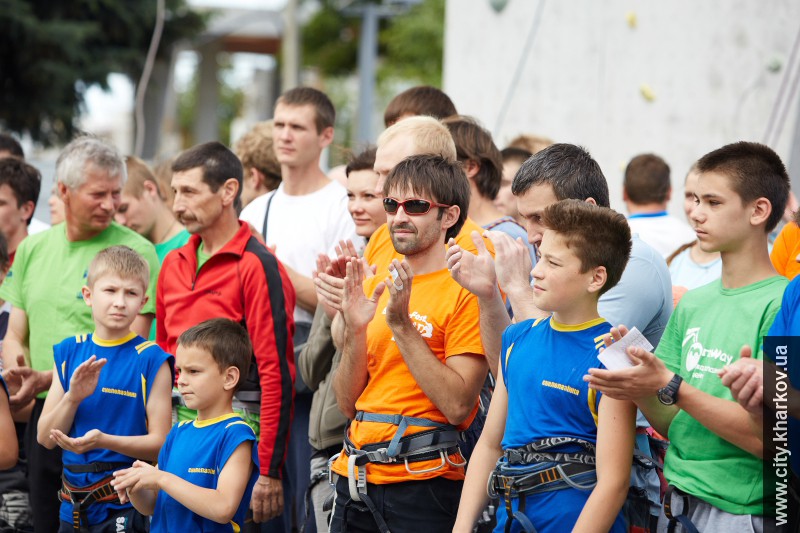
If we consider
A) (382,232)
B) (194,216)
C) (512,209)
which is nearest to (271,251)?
(194,216)

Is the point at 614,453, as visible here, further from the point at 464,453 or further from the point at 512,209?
the point at 512,209

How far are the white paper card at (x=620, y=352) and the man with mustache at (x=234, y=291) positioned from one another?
1.92 m

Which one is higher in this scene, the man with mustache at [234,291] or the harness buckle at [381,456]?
the man with mustache at [234,291]

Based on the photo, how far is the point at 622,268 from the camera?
3309 millimetres

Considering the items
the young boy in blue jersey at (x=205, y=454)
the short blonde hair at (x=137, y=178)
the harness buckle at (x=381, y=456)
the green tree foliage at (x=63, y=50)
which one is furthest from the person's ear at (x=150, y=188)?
the green tree foliage at (x=63, y=50)

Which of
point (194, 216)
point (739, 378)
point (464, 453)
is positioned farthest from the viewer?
point (194, 216)

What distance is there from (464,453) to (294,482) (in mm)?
1689

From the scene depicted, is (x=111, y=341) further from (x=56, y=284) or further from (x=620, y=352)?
(x=620, y=352)

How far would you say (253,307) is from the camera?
454cm

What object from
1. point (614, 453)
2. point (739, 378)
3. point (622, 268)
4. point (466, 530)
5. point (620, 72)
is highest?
point (620, 72)

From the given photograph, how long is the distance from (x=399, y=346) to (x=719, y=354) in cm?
106

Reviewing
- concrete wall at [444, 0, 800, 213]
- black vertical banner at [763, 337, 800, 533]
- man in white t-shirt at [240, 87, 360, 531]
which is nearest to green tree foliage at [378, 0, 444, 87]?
concrete wall at [444, 0, 800, 213]

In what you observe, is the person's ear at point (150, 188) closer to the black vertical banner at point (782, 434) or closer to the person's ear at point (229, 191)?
the person's ear at point (229, 191)

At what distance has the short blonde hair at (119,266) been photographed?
4520 mm
